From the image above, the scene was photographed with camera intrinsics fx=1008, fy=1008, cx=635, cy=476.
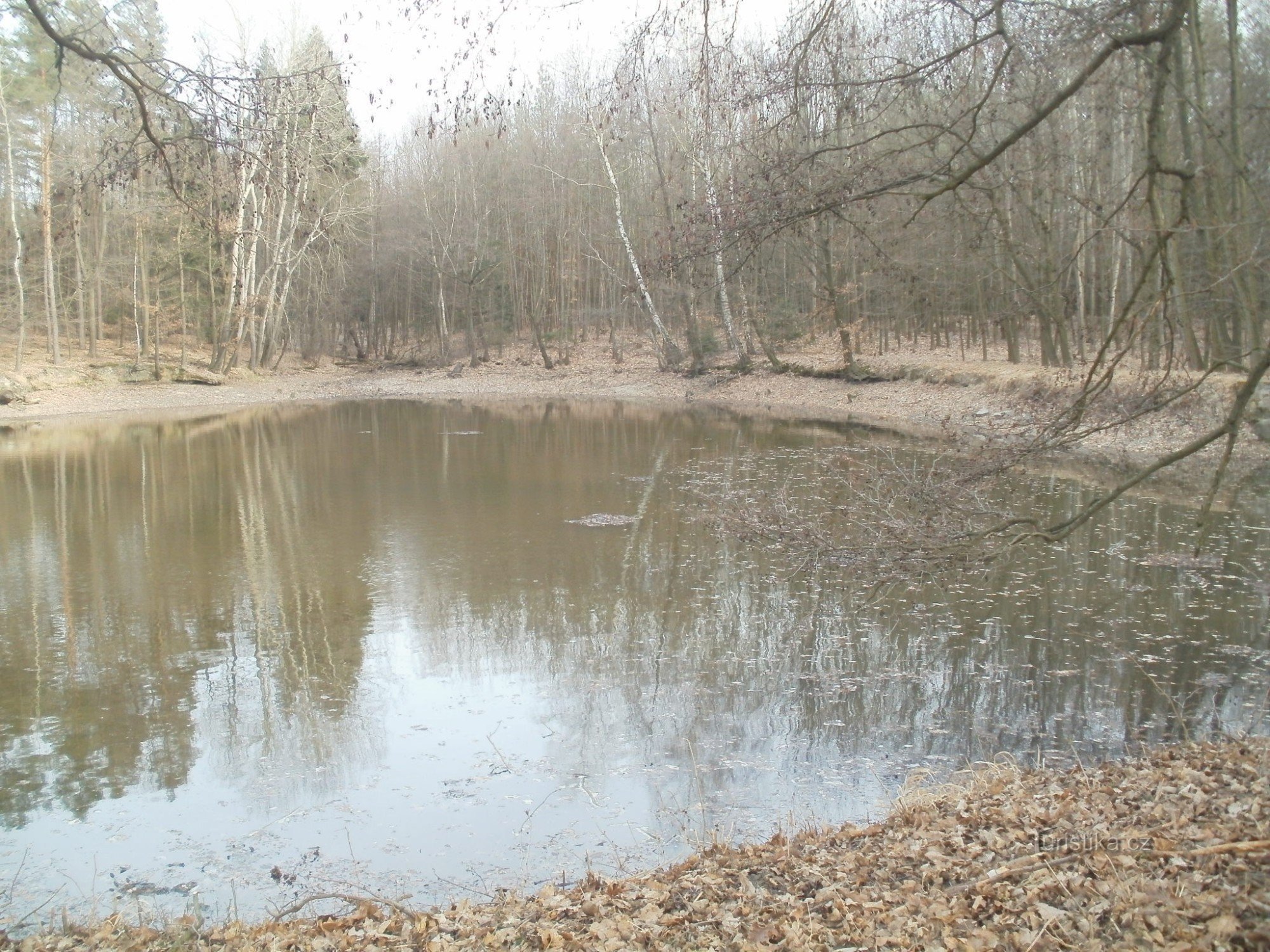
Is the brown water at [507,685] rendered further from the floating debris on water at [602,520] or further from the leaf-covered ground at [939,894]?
the leaf-covered ground at [939,894]

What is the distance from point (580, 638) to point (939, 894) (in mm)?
5660

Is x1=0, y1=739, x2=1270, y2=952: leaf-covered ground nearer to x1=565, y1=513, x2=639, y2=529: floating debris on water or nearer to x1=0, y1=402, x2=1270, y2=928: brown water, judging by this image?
x1=0, y1=402, x2=1270, y2=928: brown water

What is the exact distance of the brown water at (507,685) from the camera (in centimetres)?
574

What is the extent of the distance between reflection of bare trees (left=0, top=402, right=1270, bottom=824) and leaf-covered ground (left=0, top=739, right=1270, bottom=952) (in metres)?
1.40

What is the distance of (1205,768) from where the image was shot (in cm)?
539

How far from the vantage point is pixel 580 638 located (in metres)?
9.41

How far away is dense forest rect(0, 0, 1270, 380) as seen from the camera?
6160mm

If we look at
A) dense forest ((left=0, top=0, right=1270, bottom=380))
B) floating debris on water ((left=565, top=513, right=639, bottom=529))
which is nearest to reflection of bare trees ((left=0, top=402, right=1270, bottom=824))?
floating debris on water ((left=565, top=513, right=639, bottom=529))

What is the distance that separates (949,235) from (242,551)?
1640cm

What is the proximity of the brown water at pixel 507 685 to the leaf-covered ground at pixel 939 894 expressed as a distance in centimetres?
66

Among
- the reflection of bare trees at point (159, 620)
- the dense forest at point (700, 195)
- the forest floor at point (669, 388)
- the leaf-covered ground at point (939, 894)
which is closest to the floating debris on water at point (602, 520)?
the reflection of bare trees at point (159, 620)

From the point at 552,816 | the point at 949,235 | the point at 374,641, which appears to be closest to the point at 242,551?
the point at 374,641

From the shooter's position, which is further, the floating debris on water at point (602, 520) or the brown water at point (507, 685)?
Answer: the floating debris on water at point (602, 520)

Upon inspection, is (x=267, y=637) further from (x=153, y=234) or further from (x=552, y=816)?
(x=153, y=234)
